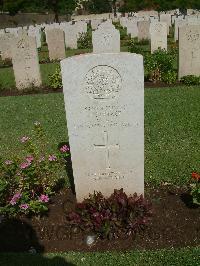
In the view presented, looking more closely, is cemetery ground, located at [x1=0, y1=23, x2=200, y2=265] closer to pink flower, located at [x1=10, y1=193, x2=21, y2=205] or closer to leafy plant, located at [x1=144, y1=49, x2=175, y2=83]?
pink flower, located at [x1=10, y1=193, x2=21, y2=205]

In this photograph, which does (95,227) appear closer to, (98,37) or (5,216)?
(5,216)

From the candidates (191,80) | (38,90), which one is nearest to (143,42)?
(191,80)

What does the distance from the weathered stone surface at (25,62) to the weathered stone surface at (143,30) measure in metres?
12.3

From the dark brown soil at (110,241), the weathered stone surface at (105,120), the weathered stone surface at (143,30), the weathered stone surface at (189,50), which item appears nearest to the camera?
the weathered stone surface at (105,120)

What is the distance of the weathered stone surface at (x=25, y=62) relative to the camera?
12875 millimetres

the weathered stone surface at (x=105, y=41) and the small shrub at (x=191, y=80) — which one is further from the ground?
the weathered stone surface at (x=105, y=41)

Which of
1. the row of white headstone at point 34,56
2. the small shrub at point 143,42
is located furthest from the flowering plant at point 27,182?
the small shrub at point 143,42

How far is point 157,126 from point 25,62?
650cm

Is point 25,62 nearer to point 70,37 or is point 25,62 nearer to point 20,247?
point 20,247

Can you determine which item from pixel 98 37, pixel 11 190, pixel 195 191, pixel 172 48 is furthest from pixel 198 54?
pixel 11 190

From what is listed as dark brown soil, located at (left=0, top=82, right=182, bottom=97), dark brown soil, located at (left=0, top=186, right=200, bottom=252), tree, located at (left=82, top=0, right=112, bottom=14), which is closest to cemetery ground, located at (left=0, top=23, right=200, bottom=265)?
dark brown soil, located at (left=0, top=186, right=200, bottom=252)

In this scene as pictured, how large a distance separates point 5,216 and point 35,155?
904 mm

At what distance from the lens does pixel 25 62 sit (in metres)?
13.1

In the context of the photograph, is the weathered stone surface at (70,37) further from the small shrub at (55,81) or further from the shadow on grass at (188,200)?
the shadow on grass at (188,200)
